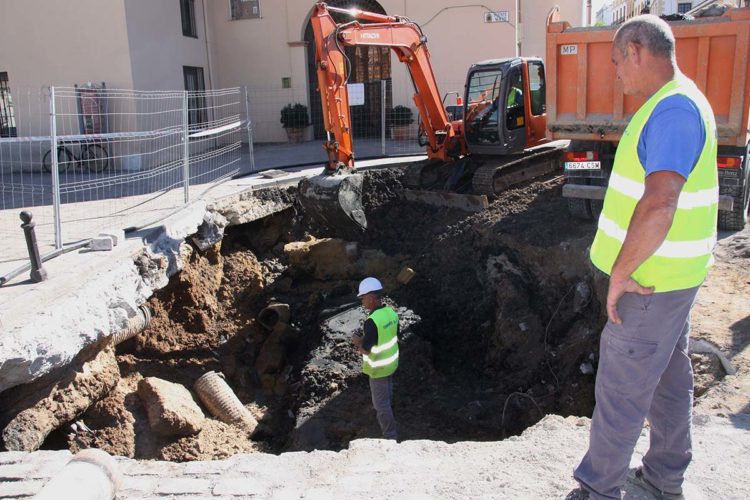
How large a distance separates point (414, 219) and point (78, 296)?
19.1 ft

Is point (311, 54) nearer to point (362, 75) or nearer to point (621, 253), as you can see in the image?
point (362, 75)

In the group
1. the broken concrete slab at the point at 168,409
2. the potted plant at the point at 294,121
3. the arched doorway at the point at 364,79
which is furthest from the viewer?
the arched doorway at the point at 364,79

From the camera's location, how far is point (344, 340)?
25.3ft

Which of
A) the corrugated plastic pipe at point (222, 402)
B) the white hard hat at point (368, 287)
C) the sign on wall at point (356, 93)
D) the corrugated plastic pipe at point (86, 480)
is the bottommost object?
the corrugated plastic pipe at point (222, 402)

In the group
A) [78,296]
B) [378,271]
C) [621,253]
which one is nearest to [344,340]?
[378,271]

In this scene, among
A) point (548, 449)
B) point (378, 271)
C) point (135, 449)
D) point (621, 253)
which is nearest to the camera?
point (621, 253)

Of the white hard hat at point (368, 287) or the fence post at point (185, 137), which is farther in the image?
the fence post at point (185, 137)

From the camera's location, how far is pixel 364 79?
1847 centimetres

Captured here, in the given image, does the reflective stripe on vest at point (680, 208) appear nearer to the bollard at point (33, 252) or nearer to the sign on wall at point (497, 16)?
the bollard at point (33, 252)

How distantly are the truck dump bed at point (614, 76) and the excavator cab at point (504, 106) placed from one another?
2.01 meters

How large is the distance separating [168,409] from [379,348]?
7.22 ft

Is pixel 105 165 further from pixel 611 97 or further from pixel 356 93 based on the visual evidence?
pixel 611 97

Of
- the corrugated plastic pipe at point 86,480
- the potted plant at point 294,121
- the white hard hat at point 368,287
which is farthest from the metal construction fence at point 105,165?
the corrugated plastic pipe at point 86,480

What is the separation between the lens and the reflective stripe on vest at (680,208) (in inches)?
106
